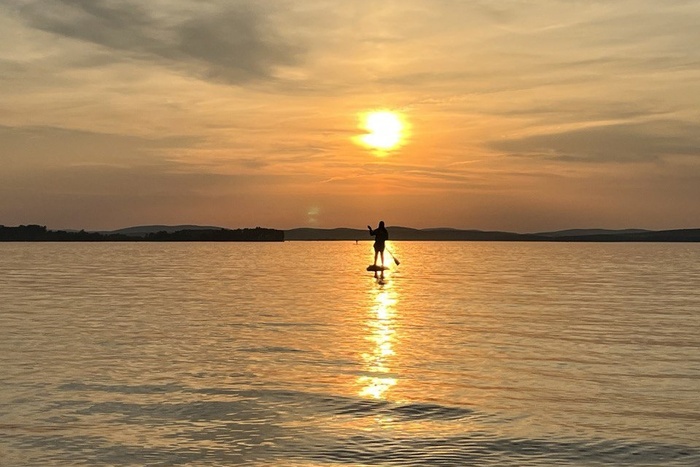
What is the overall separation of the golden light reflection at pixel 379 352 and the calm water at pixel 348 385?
64 mm

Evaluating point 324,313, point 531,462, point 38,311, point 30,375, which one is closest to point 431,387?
point 531,462

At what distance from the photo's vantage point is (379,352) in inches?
707

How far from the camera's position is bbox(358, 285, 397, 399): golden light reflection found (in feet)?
45.7

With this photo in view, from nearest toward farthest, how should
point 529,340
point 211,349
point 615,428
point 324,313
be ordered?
point 615,428, point 211,349, point 529,340, point 324,313

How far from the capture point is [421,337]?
→ 2048 centimetres

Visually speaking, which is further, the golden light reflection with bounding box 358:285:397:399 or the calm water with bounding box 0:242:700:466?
the golden light reflection with bounding box 358:285:397:399

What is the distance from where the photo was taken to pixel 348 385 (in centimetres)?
1413

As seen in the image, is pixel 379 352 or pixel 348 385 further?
pixel 379 352

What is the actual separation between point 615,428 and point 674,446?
3.38 feet

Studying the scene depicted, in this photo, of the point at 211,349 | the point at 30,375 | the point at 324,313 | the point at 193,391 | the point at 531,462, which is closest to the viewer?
the point at 531,462

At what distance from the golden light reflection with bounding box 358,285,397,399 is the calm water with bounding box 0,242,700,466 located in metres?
0.06

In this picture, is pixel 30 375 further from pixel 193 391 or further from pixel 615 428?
pixel 615 428

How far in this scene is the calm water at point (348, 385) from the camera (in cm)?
1009

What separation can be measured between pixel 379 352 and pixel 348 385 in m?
3.88
